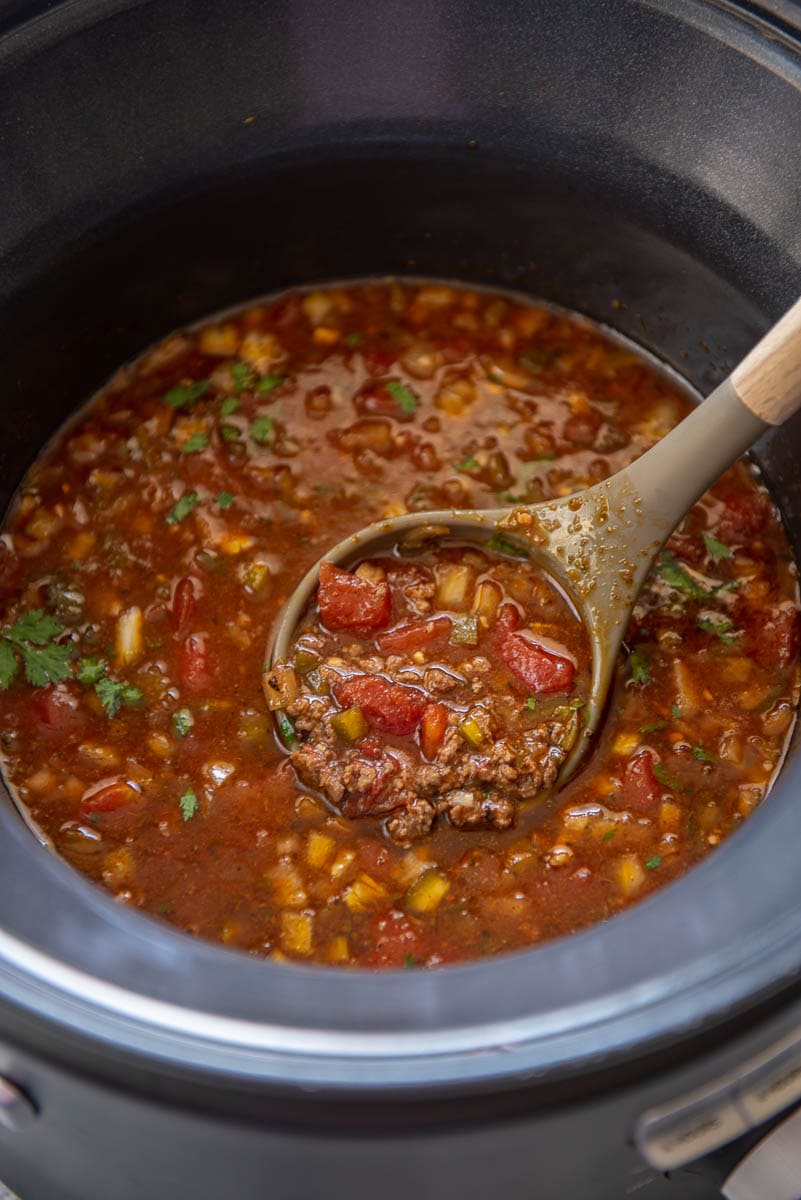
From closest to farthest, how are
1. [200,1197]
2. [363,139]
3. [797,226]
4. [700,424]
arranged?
[200,1197]
[700,424]
[797,226]
[363,139]

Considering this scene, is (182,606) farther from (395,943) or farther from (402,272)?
(402,272)

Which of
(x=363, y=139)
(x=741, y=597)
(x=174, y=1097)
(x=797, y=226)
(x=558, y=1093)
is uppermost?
(x=363, y=139)

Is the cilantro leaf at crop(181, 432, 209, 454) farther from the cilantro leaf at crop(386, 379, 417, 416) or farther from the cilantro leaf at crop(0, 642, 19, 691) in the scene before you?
the cilantro leaf at crop(0, 642, 19, 691)

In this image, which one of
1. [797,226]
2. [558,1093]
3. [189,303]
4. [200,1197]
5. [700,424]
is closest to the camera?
[558,1093]

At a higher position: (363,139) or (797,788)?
(363,139)

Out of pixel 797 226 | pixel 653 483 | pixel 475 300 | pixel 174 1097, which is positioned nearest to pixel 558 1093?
pixel 174 1097

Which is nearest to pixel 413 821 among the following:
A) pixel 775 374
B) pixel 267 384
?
pixel 775 374

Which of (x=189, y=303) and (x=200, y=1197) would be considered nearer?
(x=200, y=1197)

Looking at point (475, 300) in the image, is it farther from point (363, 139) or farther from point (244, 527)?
point (244, 527)

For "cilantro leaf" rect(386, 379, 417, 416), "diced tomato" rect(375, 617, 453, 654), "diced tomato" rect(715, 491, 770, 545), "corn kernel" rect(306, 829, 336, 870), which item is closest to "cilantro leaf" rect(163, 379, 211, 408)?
Result: "cilantro leaf" rect(386, 379, 417, 416)
